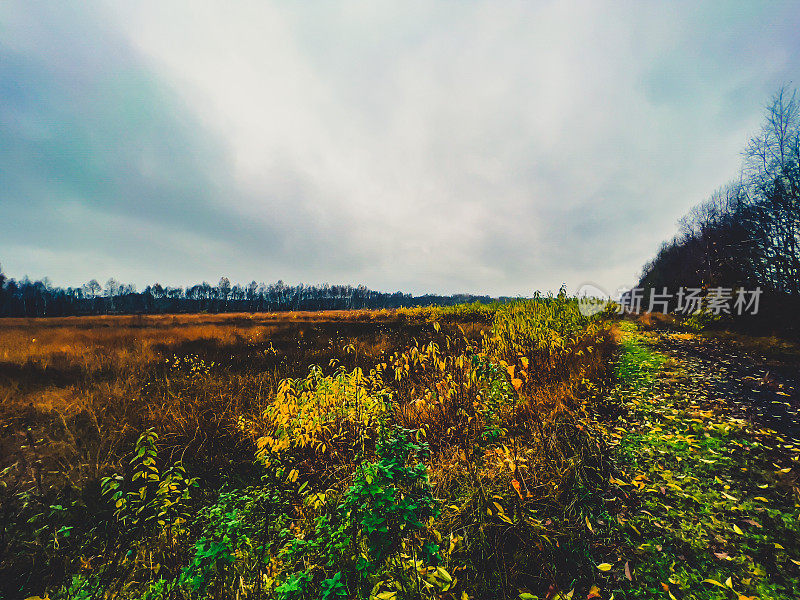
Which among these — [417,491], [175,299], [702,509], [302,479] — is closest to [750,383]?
[702,509]

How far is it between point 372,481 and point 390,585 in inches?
24.4

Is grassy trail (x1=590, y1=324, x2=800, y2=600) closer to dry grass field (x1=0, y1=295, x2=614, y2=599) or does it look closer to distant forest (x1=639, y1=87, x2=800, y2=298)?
dry grass field (x1=0, y1=295, x2=614, y2=599)

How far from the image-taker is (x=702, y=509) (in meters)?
2.47

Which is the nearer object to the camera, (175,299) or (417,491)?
(417,491)

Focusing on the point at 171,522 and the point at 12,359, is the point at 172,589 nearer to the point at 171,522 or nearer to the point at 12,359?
the point at 171,522

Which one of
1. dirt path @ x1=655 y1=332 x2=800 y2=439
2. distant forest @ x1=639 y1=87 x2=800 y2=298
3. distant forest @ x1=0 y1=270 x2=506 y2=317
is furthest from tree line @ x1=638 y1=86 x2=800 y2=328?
distant forest @ x1=0 y1=270 x2=506 y2=317

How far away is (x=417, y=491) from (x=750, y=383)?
7689 millimetres

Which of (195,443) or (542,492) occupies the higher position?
(542,492)

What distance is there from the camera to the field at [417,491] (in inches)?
78.4

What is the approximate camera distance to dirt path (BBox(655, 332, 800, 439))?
13.9 feet

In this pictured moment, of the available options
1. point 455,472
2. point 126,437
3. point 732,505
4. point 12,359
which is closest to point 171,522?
point 126,437

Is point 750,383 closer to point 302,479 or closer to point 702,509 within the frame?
point 702,509

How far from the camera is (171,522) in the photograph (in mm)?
2977

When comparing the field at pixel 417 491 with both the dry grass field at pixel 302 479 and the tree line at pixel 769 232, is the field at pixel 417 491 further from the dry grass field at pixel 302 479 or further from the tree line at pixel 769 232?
the tree line at pixel 769 232
